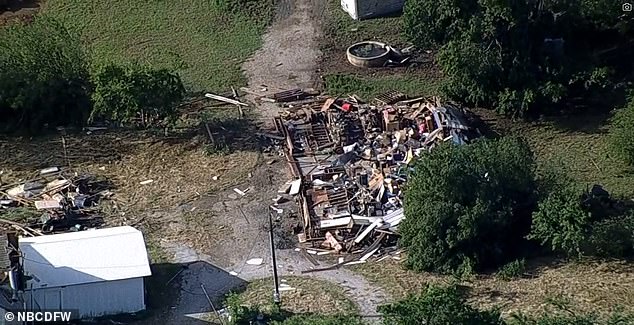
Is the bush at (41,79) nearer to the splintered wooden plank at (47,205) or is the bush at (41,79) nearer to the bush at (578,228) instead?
the splintered wooden plank at (47,205)

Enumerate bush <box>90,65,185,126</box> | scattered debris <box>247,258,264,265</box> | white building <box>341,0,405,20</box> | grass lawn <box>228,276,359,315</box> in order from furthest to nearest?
white building <box>341,0,405,20</box> → bush <box>90,65,185,126</box> → scattered debris <box>247,258,264,265</box> → grass lawn <box>228,276,359,315</box>

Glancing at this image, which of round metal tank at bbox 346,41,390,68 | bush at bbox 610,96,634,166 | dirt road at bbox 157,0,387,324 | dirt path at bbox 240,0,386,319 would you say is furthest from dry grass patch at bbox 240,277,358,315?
round metal tank at bbox 346,41,390,68

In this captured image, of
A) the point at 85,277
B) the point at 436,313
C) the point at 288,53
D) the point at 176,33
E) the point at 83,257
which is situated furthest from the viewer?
the point at 176,33

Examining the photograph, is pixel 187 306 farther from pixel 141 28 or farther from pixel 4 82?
pixel 141 28

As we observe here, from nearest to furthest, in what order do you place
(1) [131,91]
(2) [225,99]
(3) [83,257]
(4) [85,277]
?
(4) [85,277], (3) [83,257], (1) [131,91], (2) [225,99]

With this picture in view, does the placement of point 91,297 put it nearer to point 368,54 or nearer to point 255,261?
point 255,261

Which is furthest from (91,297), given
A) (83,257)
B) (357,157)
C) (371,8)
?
(371,8)

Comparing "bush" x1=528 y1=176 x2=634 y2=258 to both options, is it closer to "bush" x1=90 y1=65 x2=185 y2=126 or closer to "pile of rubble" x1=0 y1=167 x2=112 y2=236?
"pile of rubble" x1=0 y1=167 x2=112 y2=236

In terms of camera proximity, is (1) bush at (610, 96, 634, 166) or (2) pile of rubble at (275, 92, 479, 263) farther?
(1) bush at (610, 96, 634, 166)
